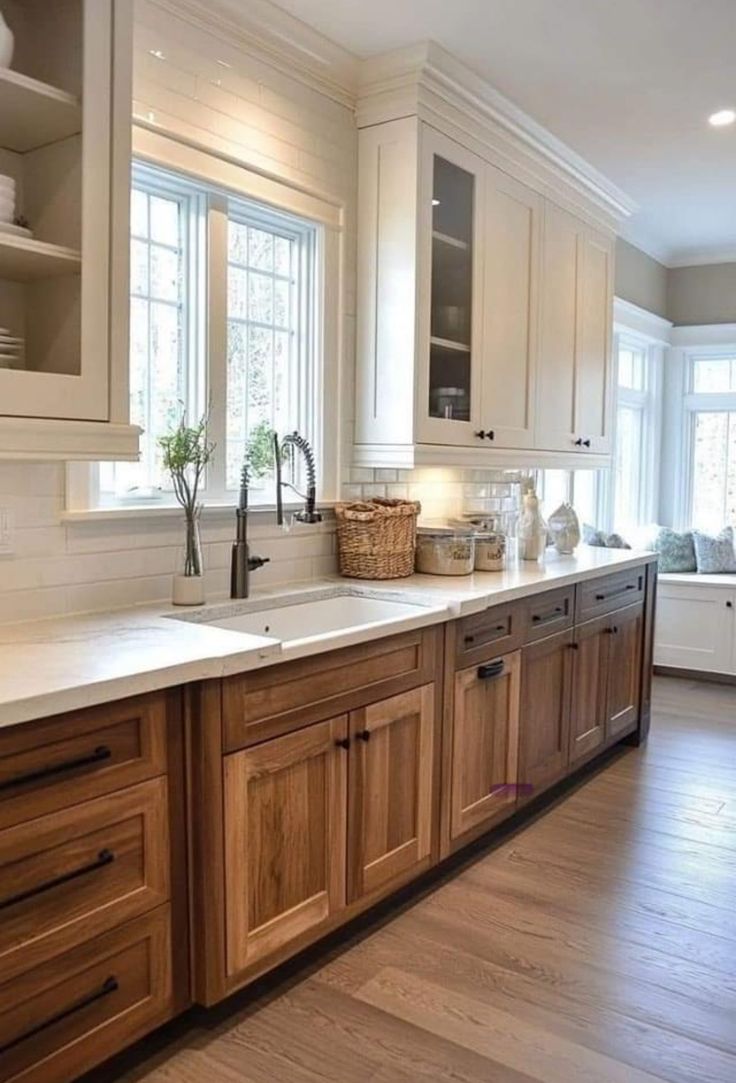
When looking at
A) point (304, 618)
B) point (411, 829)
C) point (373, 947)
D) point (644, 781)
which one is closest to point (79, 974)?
point (373, 947)

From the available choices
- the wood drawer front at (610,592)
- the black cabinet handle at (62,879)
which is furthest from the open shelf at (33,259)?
the wood drawer front at (610,592)

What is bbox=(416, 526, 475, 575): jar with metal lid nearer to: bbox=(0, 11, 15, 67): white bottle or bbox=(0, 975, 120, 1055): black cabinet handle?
bbox=(0, 975, 120, 1055): black cabinet handle

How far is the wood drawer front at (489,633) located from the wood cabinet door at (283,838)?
2.00 feet

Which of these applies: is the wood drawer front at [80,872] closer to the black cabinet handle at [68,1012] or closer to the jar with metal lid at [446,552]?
the black cabinet handle at [68,1012]

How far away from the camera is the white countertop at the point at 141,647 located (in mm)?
1635

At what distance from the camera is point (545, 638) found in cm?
327

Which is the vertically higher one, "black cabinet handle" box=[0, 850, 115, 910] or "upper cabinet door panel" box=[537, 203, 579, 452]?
"upper cabinet door panel" box=[537, 203, 579, 452]

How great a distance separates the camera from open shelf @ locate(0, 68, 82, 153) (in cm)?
185

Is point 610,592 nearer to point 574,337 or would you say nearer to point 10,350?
point 574,337

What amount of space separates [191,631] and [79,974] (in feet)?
2.48

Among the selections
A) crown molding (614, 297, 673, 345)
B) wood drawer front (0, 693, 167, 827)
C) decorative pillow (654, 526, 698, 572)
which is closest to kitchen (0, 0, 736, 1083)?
wood drawer front (0, 693, 167, 827)

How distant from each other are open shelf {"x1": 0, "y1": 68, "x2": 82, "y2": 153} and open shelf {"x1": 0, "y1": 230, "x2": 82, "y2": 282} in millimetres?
240

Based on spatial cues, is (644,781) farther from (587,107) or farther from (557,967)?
(587,107)

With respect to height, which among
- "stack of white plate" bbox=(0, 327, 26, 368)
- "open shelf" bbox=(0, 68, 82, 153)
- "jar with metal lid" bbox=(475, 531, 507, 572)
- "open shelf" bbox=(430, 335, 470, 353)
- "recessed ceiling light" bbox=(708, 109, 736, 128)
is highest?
"recessed ceiling light" bbox=(708, 109, 736, 128)
